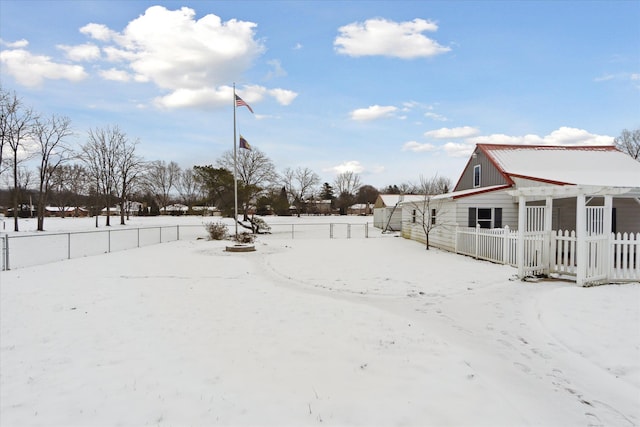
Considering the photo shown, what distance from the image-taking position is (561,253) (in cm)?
1041

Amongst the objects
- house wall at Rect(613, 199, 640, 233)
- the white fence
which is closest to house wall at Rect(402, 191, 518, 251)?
the white fence

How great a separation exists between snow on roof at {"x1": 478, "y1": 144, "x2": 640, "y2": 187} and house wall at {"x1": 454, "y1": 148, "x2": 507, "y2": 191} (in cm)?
42

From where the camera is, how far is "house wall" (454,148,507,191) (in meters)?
18.3

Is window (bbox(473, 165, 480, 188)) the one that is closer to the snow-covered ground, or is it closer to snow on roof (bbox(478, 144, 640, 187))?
snow on roof (bbox(478, 144, 640, 187))

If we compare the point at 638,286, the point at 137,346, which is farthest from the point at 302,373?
the point at 638,286

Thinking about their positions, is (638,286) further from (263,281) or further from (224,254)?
(224,254)

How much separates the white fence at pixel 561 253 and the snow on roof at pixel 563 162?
12.2ft

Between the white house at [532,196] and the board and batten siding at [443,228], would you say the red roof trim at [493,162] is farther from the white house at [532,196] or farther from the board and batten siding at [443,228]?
the board and batten siding at [443,228]

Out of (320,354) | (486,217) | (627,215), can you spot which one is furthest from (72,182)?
(627,215)

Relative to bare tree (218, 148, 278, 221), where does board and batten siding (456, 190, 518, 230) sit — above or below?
below

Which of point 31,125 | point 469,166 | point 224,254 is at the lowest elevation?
point 224,254

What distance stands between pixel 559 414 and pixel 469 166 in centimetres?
1995

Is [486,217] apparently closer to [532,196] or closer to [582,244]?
[532,196]

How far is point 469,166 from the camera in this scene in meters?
21.5
